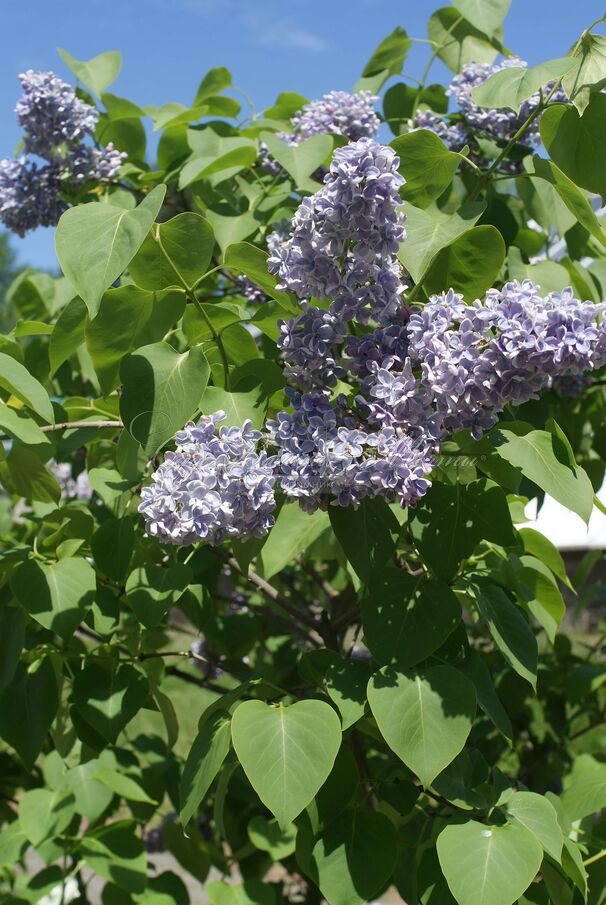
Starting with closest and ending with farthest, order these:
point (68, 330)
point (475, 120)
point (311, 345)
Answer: point (311, 345) → point (68, 330) → point (475, 120)

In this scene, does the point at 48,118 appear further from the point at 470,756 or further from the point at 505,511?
the point at 470,756

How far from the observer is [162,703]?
A: 1.73m

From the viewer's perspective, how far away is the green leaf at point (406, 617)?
1289mm

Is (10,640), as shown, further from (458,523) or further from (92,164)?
Result: (92,164)

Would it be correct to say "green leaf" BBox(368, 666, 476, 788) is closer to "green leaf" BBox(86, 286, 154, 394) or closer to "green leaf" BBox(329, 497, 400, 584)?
"green leaf" BBox(329, 497, 400, 584)

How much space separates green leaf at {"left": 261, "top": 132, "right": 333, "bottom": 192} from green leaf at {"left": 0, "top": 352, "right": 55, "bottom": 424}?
0.66 m

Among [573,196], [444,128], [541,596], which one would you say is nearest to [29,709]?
[541,596]

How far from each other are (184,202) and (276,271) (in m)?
1.24

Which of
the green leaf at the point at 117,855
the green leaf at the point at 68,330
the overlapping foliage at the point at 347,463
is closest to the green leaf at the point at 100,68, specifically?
the overlapping foliage at the point at 347,463

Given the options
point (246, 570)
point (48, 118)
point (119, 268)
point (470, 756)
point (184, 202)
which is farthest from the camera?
point (184, 202)

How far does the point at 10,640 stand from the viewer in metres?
1.52

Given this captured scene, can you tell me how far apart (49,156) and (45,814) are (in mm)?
1492

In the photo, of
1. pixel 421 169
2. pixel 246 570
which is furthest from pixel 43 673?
pixel 421 169

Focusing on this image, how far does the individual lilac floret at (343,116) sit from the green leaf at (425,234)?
0.80 metres
